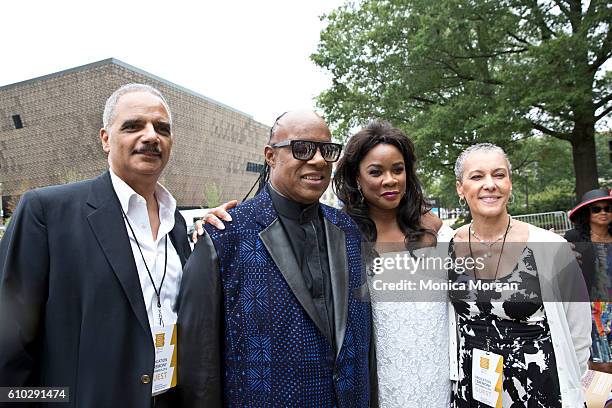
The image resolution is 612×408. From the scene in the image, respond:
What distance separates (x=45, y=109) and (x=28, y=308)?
39.7 meters

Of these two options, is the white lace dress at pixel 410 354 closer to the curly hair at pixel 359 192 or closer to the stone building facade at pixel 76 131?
the curly hair at pixel 359 192

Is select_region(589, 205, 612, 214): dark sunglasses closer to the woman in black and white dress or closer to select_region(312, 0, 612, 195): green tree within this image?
the woman in black and white dress

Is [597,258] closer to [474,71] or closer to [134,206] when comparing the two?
[134,206]

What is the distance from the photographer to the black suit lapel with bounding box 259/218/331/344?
1.72 metres

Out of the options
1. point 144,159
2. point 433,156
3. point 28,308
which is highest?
point 433,156

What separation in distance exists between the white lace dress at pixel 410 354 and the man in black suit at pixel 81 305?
43.8 inches

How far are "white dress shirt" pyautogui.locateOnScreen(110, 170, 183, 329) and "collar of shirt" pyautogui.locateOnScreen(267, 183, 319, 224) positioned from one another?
0.59 m

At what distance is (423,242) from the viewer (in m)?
2.47

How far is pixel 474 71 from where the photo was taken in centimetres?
1206

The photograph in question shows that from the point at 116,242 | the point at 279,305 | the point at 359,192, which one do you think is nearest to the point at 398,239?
the point at 359,192

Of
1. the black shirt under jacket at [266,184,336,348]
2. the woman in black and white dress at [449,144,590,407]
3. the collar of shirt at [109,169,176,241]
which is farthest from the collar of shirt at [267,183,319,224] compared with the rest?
the woman in black and white dress at [449,144,590,407]

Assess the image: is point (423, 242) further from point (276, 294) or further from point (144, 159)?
point (144, 159)

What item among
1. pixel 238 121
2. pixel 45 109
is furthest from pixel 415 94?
pixel 238 121

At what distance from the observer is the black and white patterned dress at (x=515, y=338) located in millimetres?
2123
